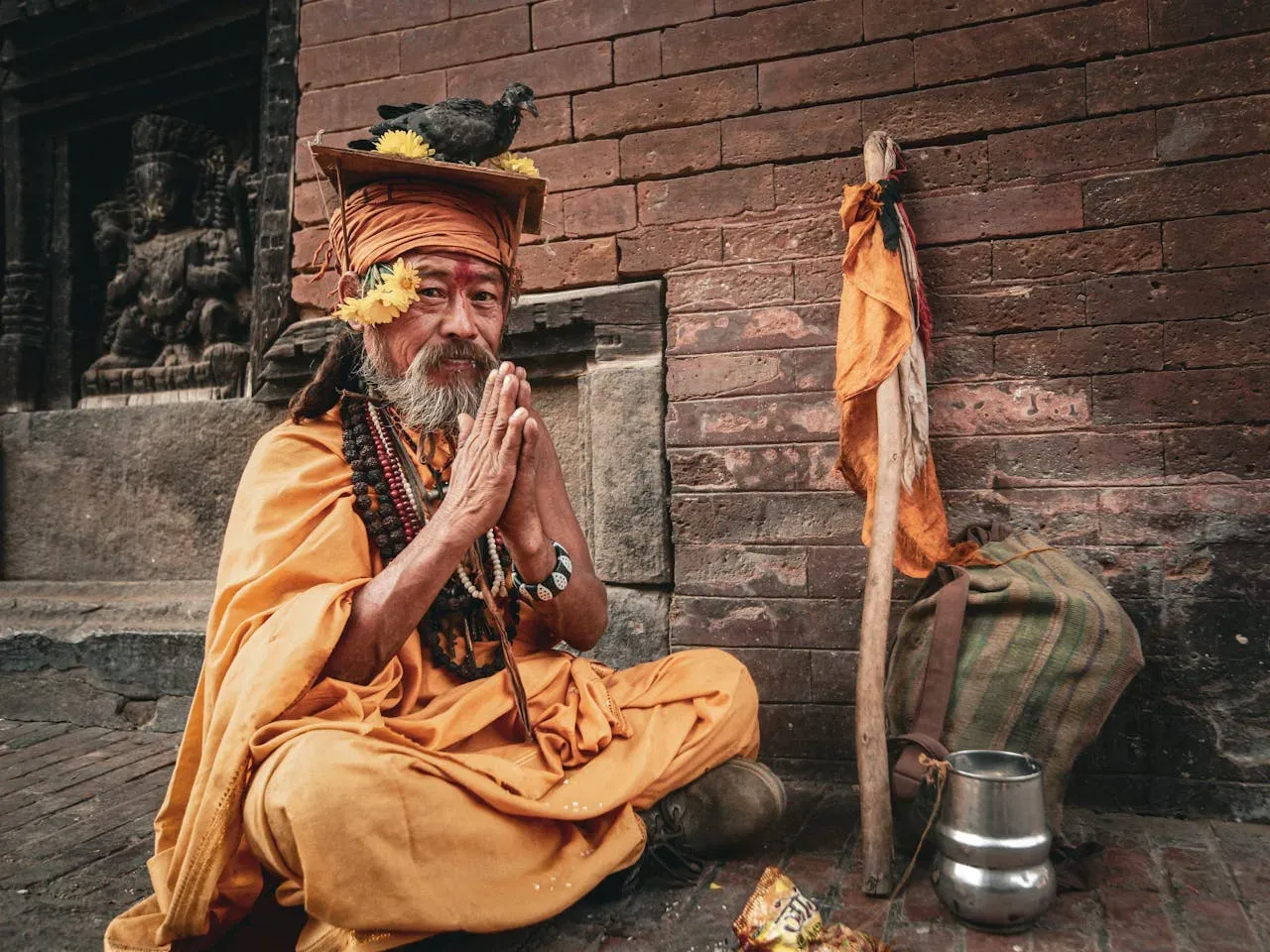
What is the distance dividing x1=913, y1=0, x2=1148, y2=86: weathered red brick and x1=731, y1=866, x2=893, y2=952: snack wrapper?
2.53 metres

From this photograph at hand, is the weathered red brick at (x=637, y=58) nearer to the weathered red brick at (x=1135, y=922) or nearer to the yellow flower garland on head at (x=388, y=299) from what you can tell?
the yellow flower garland on head at (x=388, y=299)

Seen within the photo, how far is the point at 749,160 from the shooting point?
3.19 metres

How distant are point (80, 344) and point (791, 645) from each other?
437cm

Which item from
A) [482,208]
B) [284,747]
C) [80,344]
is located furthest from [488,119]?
[80,344]

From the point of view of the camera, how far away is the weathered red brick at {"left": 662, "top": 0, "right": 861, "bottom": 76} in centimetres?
308

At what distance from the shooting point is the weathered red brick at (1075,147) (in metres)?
2.78

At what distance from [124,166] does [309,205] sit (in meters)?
2.09

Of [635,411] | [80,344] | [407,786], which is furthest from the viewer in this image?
[80,344]

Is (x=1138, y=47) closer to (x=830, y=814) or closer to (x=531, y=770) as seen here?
(x=830, y=814)

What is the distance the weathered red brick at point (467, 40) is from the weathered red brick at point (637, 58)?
0.40 metres

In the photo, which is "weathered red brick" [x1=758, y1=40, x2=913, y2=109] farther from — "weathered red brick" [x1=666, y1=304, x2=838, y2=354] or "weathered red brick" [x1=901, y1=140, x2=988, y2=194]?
"weathered red brick" [x1=666, y1=304, x2=838, y2=354]

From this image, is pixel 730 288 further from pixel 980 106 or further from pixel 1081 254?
pixel 1081 254

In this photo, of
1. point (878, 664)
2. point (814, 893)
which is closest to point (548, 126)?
point (878, 664)

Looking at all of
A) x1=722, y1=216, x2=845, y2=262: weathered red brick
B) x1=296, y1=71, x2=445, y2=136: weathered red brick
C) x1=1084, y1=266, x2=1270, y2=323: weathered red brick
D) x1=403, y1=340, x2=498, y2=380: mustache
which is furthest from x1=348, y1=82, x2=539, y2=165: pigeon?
x1=1084, y1=266, x2=1270, y2=323: weathered red brick
